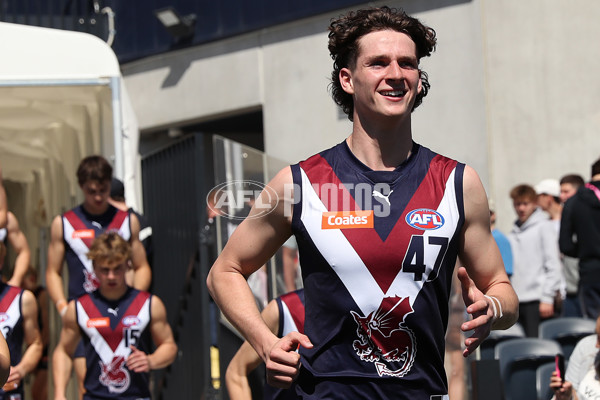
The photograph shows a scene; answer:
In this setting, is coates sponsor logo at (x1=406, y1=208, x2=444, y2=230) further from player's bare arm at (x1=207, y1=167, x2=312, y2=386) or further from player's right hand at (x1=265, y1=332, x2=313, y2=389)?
player's right hand at (x1=265, y1=332, x2=313, y2=389)

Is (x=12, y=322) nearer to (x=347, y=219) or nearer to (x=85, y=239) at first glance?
(x=85, y=239)

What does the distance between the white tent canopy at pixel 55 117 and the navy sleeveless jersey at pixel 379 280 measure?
571 centimetres

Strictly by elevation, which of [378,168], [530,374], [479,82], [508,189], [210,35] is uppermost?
[210,35]

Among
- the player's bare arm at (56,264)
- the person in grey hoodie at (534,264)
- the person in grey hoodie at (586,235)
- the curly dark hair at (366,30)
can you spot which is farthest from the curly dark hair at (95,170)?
the curly dark hair at (366,30)

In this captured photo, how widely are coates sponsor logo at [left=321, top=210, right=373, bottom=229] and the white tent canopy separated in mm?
5721

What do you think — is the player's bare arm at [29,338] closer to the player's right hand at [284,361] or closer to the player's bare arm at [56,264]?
the player's bare arm at [56,264]

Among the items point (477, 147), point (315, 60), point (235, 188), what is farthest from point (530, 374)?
point (315, 60)

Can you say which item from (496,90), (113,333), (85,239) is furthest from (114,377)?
(496,90)

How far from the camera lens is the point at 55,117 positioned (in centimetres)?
962

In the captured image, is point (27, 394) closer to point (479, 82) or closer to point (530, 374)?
point (530, 374)

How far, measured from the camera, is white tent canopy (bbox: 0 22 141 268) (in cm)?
902

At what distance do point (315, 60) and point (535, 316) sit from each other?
6333 mm

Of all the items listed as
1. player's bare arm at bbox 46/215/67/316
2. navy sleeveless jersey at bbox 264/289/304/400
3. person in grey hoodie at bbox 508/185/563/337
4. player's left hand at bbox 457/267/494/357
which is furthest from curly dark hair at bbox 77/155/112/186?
player's left hand at bbox 457/267/494/357

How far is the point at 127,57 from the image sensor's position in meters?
18.0
